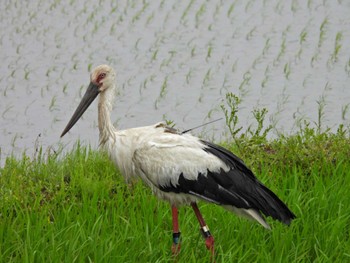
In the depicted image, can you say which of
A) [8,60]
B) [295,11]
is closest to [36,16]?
[8,60]

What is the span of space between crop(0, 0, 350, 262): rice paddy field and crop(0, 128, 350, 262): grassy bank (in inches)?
0.6

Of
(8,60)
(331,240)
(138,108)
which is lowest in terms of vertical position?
(331,240)

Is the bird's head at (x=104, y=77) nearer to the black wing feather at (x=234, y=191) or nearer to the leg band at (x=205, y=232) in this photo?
the black wing feather at (x=234, y=191)

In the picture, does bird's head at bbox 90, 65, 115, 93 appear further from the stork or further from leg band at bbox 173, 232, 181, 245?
leg band at bbox 173, 232, 181, 245

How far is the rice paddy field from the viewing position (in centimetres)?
521

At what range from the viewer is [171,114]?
850 centimetres

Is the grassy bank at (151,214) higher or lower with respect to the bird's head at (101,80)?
lower

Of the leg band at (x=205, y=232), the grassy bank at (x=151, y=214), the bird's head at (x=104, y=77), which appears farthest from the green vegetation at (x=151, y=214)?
the bird's head at (x=104, y=77)

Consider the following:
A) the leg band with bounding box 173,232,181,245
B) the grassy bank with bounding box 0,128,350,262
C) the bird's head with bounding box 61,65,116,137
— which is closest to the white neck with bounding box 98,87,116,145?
the bird's head with bounding box 61,65,116,137

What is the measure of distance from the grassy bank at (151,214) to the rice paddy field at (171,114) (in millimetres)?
14

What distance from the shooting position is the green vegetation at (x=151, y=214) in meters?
5.00

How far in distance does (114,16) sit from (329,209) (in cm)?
754

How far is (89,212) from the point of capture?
5688 millimetres

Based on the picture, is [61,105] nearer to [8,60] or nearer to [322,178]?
[8,60]
